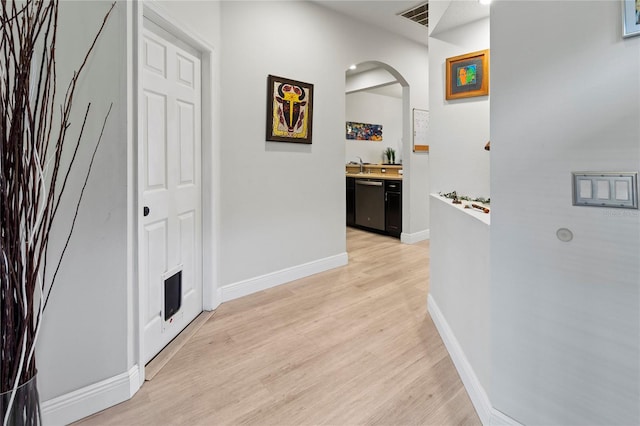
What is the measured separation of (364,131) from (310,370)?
6.19 meters

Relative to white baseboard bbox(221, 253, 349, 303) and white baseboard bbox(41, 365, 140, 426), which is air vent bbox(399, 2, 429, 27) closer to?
white baseboard bbox(221, 253, 349, 303)

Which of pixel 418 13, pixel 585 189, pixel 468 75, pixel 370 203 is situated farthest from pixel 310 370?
pixel 370 203

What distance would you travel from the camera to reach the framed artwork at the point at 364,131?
723cm

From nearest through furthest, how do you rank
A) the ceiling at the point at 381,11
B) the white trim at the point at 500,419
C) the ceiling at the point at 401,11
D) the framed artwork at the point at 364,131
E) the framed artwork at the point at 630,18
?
the framed artwork at the point at 630,18
the white trim at the point at 500,419
the ceiling at the point at 401,11
the ceiling at the point at 381,11
the framed artwork at the point at 364,131

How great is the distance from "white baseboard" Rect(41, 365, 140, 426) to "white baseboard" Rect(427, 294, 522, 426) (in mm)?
1643

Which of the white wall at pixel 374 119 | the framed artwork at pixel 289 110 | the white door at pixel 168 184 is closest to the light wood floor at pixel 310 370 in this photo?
the white door at pixel 168 184

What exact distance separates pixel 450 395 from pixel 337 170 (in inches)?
101

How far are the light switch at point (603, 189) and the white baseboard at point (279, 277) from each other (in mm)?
2569

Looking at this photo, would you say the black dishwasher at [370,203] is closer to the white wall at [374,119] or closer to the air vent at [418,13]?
the white wall at [374,119]

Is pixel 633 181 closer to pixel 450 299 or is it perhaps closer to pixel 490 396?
pixel 490 396

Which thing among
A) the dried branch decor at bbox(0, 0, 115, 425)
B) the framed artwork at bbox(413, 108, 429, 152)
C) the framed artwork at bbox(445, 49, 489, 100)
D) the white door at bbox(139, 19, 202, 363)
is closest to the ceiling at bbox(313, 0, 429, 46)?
the framed artwork at bbox(413, 108, 429, 152)

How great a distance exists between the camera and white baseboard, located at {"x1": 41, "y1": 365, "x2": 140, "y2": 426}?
1483mm

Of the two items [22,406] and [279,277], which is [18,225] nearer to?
[22,406]

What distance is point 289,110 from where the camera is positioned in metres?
3.26
